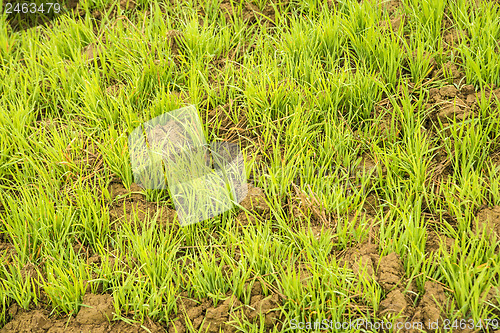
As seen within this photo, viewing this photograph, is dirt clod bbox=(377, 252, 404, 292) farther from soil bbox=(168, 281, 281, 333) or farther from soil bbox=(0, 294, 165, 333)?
soil bbox=(0, 294, 165, 333)

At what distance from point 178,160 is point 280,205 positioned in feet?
1.90

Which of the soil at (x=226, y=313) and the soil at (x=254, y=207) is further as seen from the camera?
the soil at (x=254, y=207)

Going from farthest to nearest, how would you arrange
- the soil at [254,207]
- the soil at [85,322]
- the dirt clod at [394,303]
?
the soil at [254,207] → the soil at [85,322] → the dirt clod at [394,303]

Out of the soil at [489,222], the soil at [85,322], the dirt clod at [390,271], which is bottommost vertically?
the soil at [85,322]

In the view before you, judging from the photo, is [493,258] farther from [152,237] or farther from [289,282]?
[152,237]

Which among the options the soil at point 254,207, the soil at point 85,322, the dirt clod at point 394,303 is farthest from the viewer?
the soil at point 254,207

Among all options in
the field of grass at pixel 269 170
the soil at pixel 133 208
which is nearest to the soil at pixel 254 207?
the field of grass at pixel 269 170

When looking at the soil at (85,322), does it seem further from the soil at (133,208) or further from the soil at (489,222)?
the soil at (489,222)

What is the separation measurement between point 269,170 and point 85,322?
1061mm

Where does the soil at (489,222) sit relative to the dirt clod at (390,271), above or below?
above

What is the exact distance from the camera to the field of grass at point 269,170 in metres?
1.94

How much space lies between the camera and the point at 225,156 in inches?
96.0

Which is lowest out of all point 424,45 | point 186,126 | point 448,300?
point 448,300

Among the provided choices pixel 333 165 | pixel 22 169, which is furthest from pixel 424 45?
pixel 22 169
